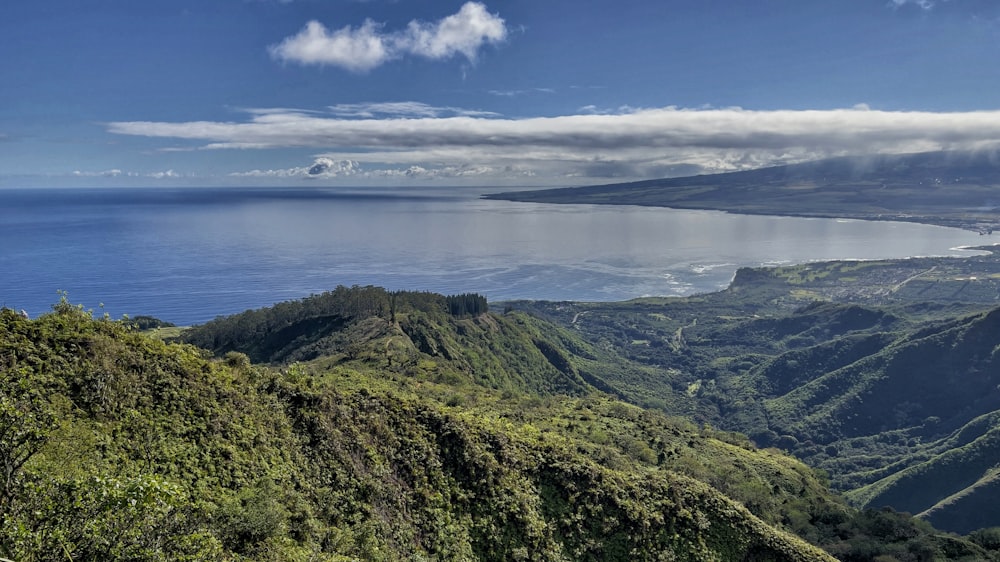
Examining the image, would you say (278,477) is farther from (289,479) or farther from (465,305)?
(465,305)

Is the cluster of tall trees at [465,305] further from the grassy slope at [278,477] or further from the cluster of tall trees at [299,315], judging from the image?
the grassy slope at [278,477]

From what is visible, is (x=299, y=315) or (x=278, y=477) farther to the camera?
(x=299, y=315)

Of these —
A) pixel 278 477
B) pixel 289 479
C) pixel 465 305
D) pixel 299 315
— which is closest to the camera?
pixel 278 477

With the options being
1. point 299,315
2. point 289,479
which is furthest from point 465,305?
point 289,479

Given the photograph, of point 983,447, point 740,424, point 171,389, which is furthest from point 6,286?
point 983,447

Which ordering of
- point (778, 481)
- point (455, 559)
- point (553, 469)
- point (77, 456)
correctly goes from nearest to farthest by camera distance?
1. point (77, 456)
2. point (455, 559)
3. point (553, 469)
4. point (778, 481)

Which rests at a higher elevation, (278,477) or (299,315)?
(278,477)

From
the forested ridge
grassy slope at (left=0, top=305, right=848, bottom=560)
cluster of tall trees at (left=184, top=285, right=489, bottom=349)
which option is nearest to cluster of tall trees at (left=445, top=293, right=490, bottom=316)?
cluster of tall trees at (left=184, top=285, right=489, bottom=349)

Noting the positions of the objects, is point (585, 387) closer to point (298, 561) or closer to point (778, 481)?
point (778, 481)
